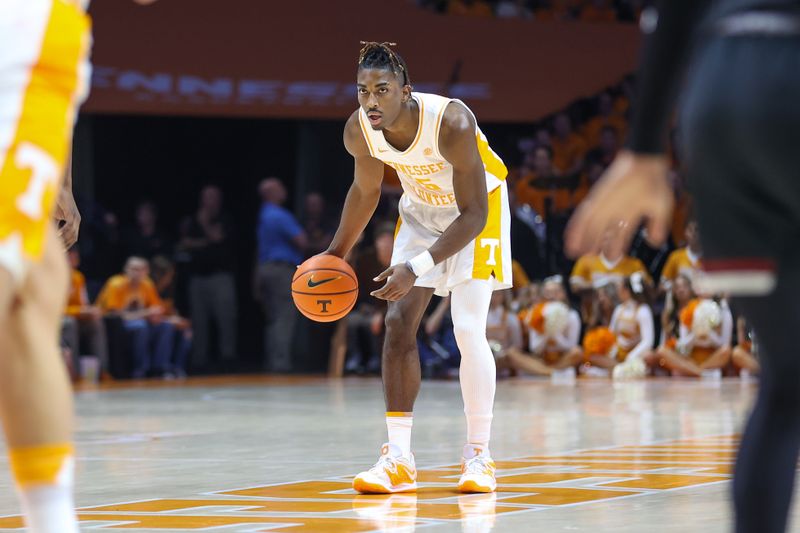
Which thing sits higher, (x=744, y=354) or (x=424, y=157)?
(x=424, y=157)

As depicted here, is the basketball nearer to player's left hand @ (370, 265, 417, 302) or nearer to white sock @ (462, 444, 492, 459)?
player's left hand @ (370, 265, 417, 302)

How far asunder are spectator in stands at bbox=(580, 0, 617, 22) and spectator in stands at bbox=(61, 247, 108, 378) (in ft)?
25.2

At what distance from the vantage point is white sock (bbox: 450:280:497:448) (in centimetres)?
538

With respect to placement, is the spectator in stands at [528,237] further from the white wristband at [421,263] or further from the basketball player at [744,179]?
the basketball player at [744,179]

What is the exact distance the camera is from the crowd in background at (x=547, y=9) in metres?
18.0

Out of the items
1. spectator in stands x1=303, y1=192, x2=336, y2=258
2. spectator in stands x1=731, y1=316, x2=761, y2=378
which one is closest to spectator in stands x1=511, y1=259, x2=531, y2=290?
spectator in stands x1=303, y1=192, x2=336, y2=258

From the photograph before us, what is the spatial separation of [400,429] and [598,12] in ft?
47.4

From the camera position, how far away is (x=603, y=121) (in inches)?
705

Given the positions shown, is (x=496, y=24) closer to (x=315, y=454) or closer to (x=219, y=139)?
(x=219, y=139)

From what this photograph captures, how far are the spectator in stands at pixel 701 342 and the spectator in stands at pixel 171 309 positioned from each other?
205 inches

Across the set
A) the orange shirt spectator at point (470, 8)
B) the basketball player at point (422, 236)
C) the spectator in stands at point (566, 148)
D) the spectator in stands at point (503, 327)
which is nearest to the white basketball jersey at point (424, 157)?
the basketball player at point (422, 236)

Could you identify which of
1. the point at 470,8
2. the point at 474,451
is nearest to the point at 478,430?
the point at 474,451

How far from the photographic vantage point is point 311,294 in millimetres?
5539

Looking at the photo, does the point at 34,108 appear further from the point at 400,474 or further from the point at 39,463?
the point at 400,474
